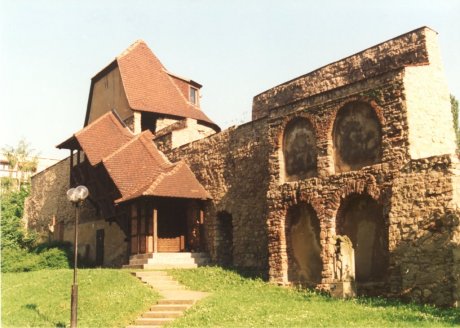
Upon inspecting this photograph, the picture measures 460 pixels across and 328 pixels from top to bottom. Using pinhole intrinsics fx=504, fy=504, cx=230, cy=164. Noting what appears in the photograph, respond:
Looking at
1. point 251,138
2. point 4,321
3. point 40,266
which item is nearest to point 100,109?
point 40,266

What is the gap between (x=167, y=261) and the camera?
20.0 meters

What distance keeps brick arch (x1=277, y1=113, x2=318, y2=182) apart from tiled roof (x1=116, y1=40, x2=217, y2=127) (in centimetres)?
1172

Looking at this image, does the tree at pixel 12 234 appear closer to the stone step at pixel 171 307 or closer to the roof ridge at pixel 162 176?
the roof ridge at pixel 162 176

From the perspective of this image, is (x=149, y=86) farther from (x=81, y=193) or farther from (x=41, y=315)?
(x=41, y=315)

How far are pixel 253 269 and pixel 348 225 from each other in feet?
17.8

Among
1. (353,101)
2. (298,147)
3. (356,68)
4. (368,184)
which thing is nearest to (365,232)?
(368,184)

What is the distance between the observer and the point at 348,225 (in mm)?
15117

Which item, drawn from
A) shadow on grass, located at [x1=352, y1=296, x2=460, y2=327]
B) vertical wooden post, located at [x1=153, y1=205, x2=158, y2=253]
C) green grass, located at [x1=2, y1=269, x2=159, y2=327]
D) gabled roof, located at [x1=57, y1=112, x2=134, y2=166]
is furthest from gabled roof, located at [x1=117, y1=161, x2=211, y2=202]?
shadow on grass, located at [x1=352, y1=296, x2=460, y2=327]

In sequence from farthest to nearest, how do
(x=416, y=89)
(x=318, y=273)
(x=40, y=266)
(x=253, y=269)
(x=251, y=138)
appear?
1. (x=40, y=266)
2. (x=251, y=138)
3. (x=253, y=269)
4. (x=318, y=273)
5. (x=416, y=89)

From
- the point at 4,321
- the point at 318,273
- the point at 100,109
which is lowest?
the point at 4,321

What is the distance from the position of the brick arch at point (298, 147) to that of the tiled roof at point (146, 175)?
17.9 feet

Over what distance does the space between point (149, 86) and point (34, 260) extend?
1118 cm

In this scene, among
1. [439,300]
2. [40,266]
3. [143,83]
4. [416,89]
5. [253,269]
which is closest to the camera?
[439,300]

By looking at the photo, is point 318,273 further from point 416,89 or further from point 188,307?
point 416,89
